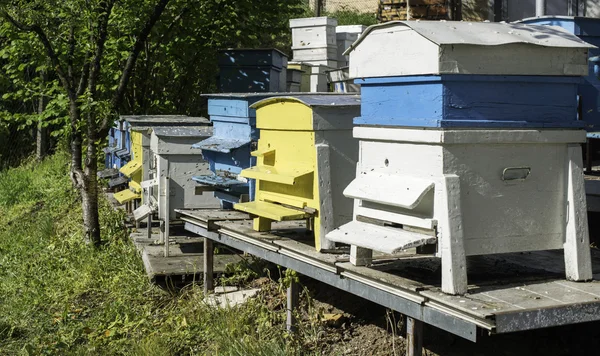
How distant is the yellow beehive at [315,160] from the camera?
201 inches

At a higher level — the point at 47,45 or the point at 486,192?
the point at 47,45

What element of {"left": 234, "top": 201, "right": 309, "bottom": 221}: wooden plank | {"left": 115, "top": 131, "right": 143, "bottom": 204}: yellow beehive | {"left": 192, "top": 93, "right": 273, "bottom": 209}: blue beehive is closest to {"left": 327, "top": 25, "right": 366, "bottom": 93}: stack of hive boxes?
{"left": 115, "top": 131, "right": 143, "bottom": 204}: yellow beehive

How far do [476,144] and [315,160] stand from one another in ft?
4.37

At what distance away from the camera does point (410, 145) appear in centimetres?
414

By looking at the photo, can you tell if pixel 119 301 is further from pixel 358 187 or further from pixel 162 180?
pixel 358 187

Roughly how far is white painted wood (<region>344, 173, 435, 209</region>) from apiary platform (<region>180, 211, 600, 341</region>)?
40 cm

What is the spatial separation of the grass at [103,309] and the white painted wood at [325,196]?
2.36 feet

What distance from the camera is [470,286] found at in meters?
4.02

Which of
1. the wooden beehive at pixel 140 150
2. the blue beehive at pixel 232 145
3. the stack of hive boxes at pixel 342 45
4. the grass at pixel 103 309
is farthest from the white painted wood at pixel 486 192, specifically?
the stack of hive boxes at pixel 342 45

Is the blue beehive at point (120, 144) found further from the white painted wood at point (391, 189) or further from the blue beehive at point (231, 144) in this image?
the white painted wood at point (391, 189)

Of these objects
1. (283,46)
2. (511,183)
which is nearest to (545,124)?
(511,183)

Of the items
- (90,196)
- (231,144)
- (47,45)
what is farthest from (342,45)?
(231,144)

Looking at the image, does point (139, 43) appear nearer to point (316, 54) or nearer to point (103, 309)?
point (103, 309)

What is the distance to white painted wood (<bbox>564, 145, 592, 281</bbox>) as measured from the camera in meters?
4.14
